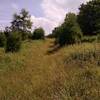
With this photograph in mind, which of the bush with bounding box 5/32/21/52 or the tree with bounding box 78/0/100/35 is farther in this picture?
the tree with bounding box 78/0/100/35

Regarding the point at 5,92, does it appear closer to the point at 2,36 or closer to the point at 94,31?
the point at 94,31

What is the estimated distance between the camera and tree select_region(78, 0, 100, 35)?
44.2 meters

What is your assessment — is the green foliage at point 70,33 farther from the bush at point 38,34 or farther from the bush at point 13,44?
the bush at point 38,34

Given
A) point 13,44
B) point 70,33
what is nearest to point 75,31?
point 70,33

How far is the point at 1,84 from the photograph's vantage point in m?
8.80

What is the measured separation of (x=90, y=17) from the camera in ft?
150

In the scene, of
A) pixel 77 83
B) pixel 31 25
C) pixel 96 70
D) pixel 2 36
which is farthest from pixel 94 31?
pixel 77 83

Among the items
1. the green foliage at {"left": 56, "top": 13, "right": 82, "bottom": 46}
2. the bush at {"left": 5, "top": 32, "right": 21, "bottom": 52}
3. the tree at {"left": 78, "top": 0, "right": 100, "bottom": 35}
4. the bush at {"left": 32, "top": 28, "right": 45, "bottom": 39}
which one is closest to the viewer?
the green foliage at {"left": 56, "top": 13, "right": 82, "bottom": 46}

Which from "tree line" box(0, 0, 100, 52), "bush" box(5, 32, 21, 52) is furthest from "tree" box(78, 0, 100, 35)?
"bush" box(5, 32, 21, 52)

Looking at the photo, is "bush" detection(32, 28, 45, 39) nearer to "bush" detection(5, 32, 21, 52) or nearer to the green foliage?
"bush" detection(5, 32, 21, 52)

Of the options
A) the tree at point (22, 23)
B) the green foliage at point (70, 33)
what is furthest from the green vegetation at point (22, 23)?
the green foliage at point (70, 33)

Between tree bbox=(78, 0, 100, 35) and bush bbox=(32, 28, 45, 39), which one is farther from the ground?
tree bbox=(78, 0, 100, 35)

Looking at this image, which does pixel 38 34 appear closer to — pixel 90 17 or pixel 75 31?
pixel 90 17

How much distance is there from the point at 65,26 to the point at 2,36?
18254mm
